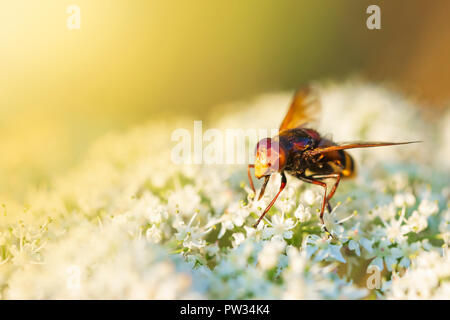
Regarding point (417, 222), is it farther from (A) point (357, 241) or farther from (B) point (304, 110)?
(B) point (304, 110)

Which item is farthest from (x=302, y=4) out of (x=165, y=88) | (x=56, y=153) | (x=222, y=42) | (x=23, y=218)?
(x=23, y=218)

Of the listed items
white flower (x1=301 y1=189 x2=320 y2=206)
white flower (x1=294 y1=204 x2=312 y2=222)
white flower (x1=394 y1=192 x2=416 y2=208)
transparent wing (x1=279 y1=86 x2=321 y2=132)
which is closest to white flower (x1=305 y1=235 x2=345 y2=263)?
white flower (x1=294 y1=204 x2=312 y2=222)

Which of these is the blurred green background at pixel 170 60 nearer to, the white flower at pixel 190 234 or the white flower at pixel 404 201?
the white flower at pixel 190 234

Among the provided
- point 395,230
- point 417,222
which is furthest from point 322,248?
point 417,222

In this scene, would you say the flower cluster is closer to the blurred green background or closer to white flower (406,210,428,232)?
white flower (406,210,428,232)

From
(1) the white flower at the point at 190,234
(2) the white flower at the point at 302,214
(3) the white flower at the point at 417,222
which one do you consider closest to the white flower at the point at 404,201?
(3) the white flower at the point at 417,222

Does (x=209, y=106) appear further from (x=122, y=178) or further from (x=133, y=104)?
(x=122, y=178)
